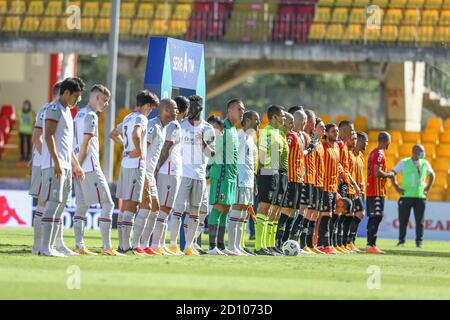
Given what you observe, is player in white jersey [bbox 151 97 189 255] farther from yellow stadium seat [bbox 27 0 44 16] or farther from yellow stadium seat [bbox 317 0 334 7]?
yellow stadium seat [bbox 27 0 44 16]

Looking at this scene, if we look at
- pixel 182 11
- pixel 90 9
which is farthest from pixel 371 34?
pixel 90 9

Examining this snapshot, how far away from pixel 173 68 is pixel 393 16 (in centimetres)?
1866

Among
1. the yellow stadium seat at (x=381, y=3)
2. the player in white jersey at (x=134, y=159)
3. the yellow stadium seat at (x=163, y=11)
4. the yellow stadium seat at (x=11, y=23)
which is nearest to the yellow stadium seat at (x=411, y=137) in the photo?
the yellow stadium seat at (x=381, y=3)

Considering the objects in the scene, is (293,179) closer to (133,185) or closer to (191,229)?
(191,229)

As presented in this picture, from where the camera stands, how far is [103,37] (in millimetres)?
36875

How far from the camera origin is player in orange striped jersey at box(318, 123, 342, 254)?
21.3 m

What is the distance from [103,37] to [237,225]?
19.4 m

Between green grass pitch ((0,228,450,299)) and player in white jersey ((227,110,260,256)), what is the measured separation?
0.93m

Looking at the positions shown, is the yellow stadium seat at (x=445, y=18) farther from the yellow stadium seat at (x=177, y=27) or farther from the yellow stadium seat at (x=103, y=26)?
the yellow stadium seat at (x=103, y=26)

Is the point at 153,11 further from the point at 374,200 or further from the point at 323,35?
the point at 374,200

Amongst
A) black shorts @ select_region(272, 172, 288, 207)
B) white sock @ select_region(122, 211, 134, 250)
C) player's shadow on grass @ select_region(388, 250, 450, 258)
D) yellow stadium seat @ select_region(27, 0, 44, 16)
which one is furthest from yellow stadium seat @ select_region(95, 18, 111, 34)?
white sock @ select_region(122, 211, 134, 250)

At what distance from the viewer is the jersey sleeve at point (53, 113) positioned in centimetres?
1495

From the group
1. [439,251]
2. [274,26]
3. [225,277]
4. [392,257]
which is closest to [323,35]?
[274,26]

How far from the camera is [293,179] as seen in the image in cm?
1967
